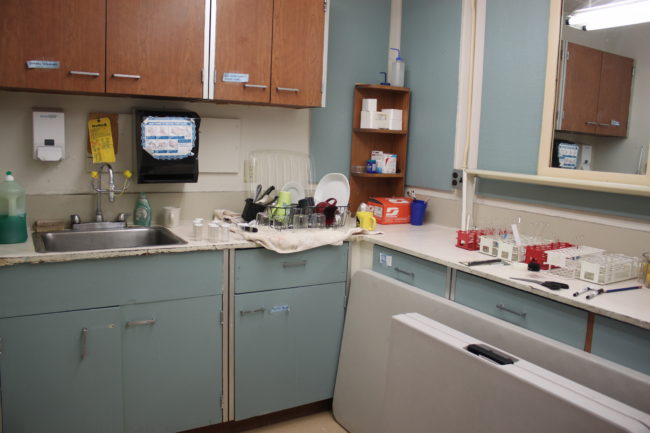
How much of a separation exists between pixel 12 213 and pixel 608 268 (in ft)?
7.86

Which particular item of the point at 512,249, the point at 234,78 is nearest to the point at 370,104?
the point at 234,78

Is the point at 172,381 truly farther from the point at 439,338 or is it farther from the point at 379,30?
the point at 379,30

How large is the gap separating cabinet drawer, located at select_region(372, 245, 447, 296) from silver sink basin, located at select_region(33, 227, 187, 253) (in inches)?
38.7

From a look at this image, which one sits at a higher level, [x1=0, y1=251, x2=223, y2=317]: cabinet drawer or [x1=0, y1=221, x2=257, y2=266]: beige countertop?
[x1=0, y1=221, x2=257, y2=266]: beige countertop

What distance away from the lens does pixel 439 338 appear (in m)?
1.86

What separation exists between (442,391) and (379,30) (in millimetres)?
2385

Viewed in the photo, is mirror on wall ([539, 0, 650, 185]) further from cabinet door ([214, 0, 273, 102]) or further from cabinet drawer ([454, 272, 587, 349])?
cabinet door ([214, 0, 273, 102])

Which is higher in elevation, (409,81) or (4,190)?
(409,81)

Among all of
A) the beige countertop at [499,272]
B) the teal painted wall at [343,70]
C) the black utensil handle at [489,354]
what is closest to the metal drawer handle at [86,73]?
the teal painted wall at [343,70]

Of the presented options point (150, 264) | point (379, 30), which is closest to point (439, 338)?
point (150, 264)

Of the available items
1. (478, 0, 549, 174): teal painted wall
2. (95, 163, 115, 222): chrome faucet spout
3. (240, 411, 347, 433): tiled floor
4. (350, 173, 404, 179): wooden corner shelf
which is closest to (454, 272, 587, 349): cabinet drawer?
(478, 0, 549, 174): teal painted wall

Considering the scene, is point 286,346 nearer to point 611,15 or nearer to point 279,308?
point 279,308

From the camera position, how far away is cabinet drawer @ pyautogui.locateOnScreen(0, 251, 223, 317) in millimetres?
2037

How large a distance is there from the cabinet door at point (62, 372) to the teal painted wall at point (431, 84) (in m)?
1.97
